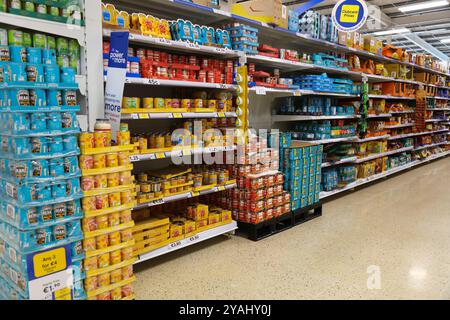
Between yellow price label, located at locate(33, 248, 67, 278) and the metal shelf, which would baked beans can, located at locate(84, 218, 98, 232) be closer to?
yellow price label, located at locate(33, 248, 67, 278)

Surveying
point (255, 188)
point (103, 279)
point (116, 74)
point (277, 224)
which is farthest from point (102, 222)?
point (277, 224)

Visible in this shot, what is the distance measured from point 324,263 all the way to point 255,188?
1.08m

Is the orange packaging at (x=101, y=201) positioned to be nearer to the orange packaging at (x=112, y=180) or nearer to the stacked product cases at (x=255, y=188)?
the orange packaging at (x=112, y=180)

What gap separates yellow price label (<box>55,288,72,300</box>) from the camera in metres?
2.25

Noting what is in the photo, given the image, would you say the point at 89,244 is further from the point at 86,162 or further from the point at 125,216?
the point at 86,162

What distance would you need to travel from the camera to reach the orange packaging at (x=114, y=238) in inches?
100

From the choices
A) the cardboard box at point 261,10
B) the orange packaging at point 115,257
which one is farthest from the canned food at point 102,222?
the cardboard box at point 261,10

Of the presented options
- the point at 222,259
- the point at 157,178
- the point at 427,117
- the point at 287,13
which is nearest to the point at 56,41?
the point at 157,178

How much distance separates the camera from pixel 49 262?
2.20 meters

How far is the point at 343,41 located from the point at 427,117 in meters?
5.45

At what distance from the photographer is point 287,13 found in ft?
15.5

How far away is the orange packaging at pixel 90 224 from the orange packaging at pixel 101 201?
93 mm

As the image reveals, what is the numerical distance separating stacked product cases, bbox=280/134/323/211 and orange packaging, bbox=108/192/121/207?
8.08ft

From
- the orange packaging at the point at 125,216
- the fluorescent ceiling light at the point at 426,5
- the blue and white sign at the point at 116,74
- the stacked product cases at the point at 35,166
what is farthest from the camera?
the fluorescent ceiling light at the point at 426,5
